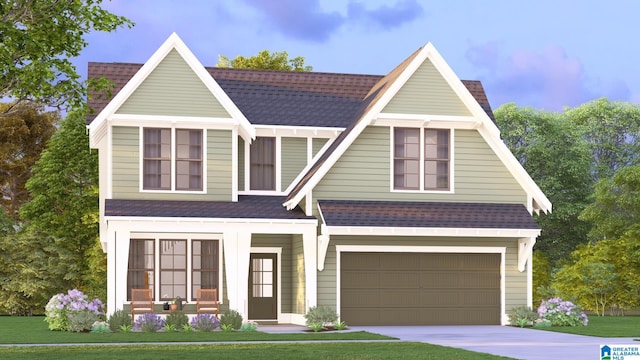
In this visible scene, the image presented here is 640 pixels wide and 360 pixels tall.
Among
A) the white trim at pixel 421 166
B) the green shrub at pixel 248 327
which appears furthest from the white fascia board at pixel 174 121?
the green shrub at pixel 248 327

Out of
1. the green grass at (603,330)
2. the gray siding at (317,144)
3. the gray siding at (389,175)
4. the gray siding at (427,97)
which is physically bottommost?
the green grass at (603,330)

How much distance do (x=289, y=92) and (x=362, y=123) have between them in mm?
5366

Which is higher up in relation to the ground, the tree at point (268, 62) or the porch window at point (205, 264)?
the tree at point (268, 62)

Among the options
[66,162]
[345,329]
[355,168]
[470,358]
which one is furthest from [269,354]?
Result: [66,162]

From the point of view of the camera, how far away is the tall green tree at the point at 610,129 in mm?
59875

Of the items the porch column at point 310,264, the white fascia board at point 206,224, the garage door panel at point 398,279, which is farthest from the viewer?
the garage door panel at point 398,279

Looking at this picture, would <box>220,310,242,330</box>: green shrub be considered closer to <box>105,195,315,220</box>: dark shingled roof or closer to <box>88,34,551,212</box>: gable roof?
<box>105,195,315,220</box>: dark shingled roof

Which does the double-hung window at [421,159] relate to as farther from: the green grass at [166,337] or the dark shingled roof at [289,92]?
the green grass at [166,337]

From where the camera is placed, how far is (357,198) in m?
31.4

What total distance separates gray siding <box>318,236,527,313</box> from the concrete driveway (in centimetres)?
138

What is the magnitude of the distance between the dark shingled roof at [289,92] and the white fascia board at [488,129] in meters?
3.02

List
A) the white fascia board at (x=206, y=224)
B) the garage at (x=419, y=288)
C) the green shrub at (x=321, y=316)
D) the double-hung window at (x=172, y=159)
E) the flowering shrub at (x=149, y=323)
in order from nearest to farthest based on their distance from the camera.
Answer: the flowering shrub at (x=149, y=323) < the green shrub at (x=321, y=316) < the white fascia board at (x=206, y=224) < the garage at (x=419, y=288) < the double-hung window at (x=172, y=159)

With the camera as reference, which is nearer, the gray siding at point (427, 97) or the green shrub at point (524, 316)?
the green shrub at point (524, 316)

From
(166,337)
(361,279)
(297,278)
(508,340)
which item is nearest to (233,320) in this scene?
(166,337)
